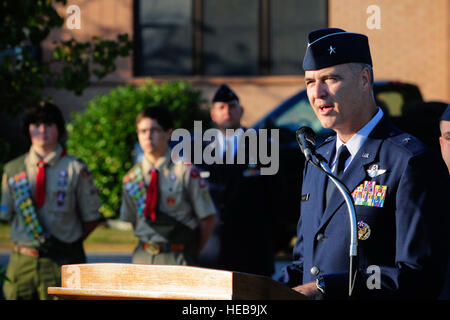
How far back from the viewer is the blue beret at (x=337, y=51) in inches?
119

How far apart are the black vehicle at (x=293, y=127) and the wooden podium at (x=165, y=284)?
699 centimetres

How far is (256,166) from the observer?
7258mm

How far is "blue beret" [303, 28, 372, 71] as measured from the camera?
3027mm

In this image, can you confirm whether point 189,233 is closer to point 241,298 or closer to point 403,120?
point 403,120

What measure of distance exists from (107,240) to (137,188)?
6.44m

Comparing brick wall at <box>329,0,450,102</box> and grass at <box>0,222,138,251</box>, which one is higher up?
brick wall at <box>329,0,450,102</box>

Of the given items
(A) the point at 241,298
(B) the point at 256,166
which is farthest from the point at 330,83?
(B) the point at 256,166

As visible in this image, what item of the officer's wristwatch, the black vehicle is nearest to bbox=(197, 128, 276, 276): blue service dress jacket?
the black vehicle

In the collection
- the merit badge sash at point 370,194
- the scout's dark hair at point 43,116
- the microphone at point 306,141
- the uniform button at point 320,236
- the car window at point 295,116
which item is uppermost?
the car window at point 295,116

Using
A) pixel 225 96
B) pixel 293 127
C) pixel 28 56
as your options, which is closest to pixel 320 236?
pixel 225 96

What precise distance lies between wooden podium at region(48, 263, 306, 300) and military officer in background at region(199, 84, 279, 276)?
13.4ft

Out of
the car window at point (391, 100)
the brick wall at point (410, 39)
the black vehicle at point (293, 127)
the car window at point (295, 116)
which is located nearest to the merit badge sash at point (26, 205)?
the black vehicle at point (293, 127)

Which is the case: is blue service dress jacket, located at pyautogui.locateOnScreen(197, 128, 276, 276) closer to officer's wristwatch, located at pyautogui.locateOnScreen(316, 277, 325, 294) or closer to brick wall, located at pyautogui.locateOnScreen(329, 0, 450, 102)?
officer's wristwatch, located at pyautogui.locateOnScreen(316, 277, 325, 294)

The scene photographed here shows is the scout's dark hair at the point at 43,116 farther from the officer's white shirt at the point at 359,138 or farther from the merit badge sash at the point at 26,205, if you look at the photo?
the officer's white shirt at the point at 359,138
